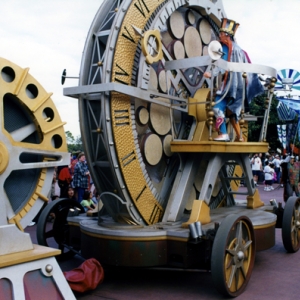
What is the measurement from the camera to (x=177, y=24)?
5977 millimetres

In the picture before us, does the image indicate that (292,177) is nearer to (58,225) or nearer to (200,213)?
(200,213)

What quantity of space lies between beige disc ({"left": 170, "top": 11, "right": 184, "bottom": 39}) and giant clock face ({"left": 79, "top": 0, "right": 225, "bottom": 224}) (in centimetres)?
3

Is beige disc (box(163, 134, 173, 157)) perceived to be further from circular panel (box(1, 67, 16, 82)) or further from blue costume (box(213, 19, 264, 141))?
circular panel (box(1, 67, 16, 82))

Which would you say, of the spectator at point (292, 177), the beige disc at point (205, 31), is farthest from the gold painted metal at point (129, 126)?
the spectator at point (292, 177)

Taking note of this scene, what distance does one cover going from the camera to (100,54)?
506 cm

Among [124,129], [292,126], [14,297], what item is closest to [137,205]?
[124,129]

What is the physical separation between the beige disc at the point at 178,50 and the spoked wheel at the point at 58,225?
7.81 ft

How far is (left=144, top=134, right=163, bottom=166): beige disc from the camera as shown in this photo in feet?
17.4

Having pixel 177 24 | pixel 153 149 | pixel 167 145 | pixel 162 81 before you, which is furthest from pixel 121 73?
pixel 177 24

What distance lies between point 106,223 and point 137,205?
0.40 metres

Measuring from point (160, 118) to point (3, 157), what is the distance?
278 centimetres

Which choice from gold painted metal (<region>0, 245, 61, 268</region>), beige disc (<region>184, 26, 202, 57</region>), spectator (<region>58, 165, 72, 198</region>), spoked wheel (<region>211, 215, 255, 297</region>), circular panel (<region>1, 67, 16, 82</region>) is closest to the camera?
gold painted metal (<region>0, 245, 61, 268</region>)

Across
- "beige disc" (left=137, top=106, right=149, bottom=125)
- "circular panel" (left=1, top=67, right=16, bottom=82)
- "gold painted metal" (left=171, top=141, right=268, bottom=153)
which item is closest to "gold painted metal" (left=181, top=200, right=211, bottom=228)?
"gold painted metal" (left=171, top=141, right=268, bottom=153)

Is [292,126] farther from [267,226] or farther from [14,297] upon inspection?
[14,297]
